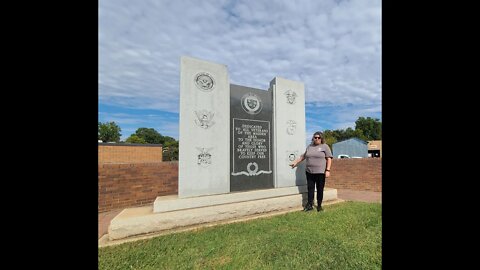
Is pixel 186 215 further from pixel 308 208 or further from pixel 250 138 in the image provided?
pixel 308 208

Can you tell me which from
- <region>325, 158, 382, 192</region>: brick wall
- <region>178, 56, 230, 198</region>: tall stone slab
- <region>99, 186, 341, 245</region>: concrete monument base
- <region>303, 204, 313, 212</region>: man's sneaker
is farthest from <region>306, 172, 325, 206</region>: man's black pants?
<region>325, 158, 382, 192</region>: brick wall

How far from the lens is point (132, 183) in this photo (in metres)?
5.75

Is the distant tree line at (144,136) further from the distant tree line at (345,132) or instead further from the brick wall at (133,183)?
the brick wall at (133,183)

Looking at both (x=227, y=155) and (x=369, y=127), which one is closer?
(x=227, y=155)

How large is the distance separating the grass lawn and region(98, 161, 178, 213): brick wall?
2708mm

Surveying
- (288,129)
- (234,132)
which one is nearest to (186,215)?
(234,132)

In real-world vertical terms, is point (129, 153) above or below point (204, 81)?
below

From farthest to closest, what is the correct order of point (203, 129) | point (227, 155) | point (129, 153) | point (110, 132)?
point (110, 132), point (129, 153), point (227, 155), point (203, 129)

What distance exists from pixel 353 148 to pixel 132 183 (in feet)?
115

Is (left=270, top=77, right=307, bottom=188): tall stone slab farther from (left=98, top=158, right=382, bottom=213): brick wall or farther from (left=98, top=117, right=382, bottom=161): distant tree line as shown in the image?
(left=98, top=117, right=382, bottom=161): distant tree line

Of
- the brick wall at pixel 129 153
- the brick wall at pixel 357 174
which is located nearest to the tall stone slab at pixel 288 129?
the brick wall at pixel 357 174
